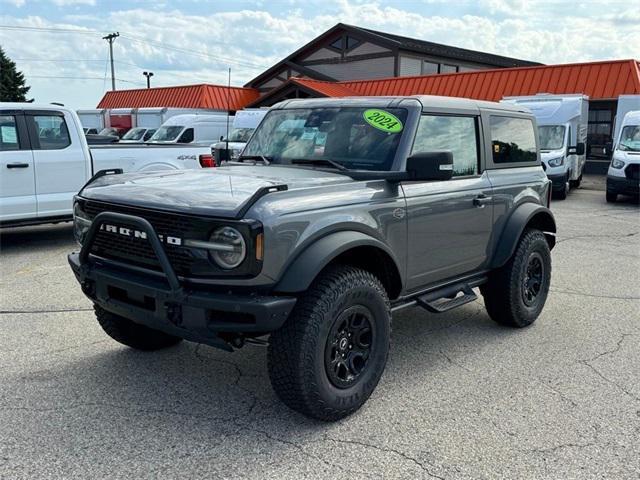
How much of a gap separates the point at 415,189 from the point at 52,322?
11.0 feet

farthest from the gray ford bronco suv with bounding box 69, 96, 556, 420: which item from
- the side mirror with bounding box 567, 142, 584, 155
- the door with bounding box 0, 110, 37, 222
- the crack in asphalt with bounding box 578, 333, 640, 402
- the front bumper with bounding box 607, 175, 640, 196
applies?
the side mirror with bounding box 567, 142, 584, 155

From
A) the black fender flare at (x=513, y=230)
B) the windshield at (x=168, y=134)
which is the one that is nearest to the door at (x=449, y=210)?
the black fender flare at (x=513, y=230)

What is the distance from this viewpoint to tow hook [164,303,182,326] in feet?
10.6

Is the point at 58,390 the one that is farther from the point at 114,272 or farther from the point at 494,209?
the point at 494,209

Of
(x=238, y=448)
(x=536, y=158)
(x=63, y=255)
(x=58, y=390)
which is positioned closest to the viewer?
(x=238, y=448)

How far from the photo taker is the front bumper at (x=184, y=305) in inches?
123

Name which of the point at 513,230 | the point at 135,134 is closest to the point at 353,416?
the point at 513,230

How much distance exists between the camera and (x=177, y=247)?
10.9ft

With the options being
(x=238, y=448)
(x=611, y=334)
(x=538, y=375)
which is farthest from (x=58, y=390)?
(x=611, y=334)

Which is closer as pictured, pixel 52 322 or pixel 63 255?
pixel 52 322

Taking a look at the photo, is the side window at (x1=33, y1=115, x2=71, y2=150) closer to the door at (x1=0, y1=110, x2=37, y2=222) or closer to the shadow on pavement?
the door at (x1=0, y1=110, x2=37, y2=222)

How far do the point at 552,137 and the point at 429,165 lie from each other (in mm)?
14355

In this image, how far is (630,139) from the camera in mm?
15648

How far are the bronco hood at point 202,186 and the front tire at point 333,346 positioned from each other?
0.64 meters
